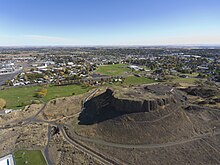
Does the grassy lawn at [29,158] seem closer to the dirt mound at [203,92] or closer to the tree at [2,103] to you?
the tree at [2,103]

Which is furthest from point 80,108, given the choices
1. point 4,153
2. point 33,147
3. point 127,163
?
point 127,163

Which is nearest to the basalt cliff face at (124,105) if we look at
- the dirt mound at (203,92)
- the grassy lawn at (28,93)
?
the dirt mound at (203,92)

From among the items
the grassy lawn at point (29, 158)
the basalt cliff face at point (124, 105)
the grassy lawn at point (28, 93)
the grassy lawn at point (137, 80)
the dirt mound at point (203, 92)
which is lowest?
the grassy lawn at point (28, 93)

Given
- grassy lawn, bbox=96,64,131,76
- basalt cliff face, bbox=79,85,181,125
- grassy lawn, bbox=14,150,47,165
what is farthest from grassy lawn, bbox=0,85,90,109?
grassy lawn, bbox=96,64,131,76

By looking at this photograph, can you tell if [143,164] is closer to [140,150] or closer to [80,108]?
[140,150]

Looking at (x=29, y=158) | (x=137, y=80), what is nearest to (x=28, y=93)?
(x=29, y=158)

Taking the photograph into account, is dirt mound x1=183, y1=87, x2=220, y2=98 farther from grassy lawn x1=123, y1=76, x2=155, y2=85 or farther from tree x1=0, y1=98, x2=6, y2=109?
tree x1=0, y1=98, x2=6, y2=109

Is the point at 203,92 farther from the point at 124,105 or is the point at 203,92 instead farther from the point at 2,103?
the point at 2,103
